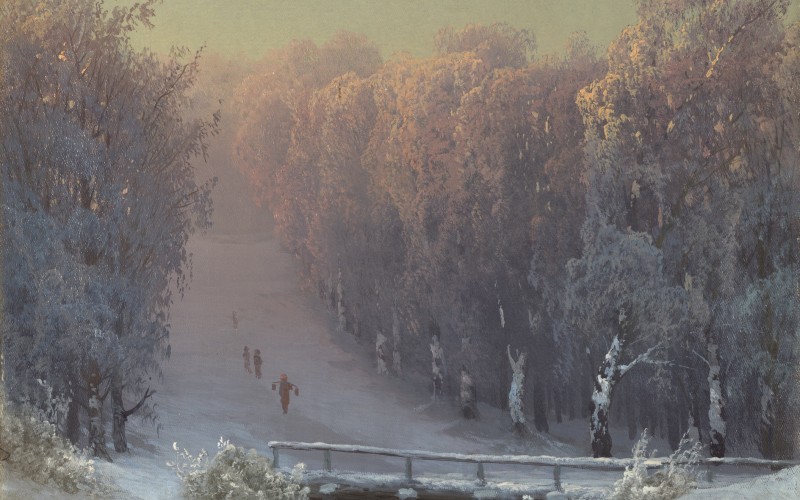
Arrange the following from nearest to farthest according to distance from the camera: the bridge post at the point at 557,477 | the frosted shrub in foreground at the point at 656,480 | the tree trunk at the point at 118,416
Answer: the frosted shrub in foreground at the point at 656,480 < the bridge post at the point at 557,477 < the tree trunk at the point at 118,416

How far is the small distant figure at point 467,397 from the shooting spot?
40.9 feet

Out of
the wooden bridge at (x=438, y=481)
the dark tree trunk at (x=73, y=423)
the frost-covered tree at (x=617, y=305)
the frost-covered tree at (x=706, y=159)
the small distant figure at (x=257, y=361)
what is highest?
the frost-covered tree at (x=706, y=159)

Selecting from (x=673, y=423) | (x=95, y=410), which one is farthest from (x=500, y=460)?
(x=95, y=410)

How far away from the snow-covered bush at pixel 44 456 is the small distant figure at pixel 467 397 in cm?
440

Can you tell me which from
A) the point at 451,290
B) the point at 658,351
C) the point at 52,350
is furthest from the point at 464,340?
the point at 52,350

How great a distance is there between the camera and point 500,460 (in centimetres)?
1131

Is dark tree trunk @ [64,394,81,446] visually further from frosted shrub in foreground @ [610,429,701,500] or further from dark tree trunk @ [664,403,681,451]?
dark tree trunk @ [664,403,681,451]

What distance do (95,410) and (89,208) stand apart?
2.37 meters

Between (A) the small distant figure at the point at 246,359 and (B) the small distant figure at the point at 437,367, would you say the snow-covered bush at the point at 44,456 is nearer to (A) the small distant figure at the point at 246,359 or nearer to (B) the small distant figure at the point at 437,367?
(A) the small distant figure at the point at 246,359

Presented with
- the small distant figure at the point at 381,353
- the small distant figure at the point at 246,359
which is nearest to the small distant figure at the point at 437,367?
the small distant figure at the point at 381,353

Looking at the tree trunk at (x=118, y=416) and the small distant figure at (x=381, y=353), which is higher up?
the small distant figure at (x=381, y=353)

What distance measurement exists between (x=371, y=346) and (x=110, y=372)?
312 centimetres

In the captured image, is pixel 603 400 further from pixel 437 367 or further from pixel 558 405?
pixel 437 367

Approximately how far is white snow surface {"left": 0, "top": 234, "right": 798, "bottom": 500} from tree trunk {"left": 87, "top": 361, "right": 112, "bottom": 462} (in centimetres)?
14
